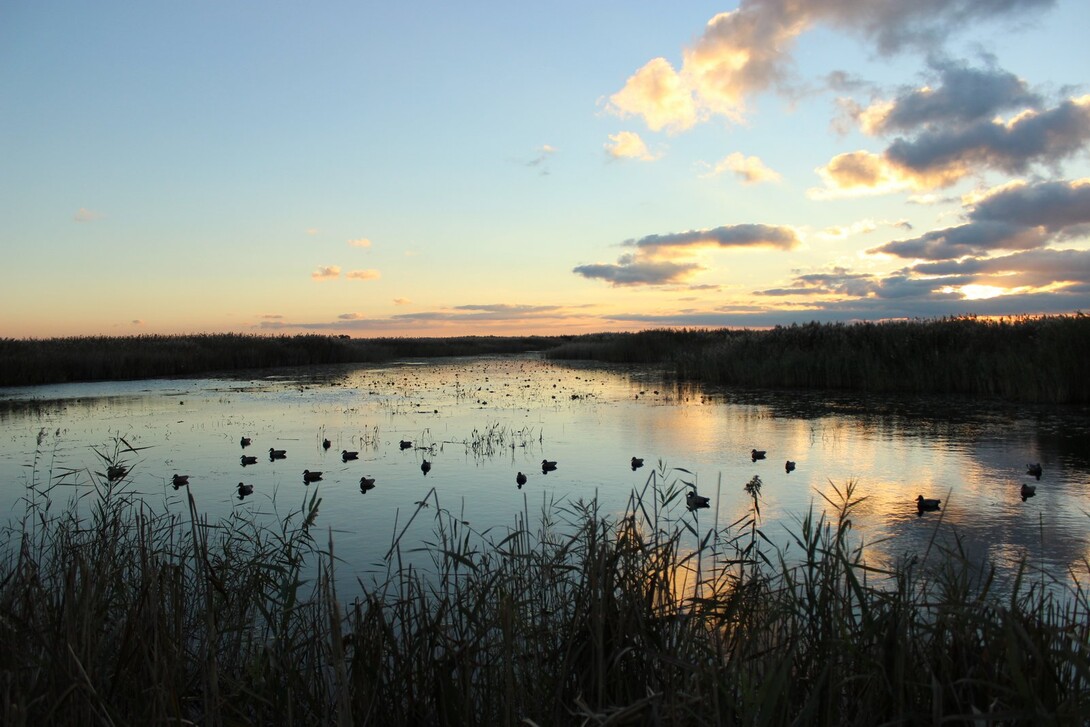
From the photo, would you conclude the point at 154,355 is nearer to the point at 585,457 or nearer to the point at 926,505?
the point at 585,457

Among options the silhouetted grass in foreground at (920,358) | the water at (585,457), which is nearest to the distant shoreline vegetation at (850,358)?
the silhouetted grass in foreground at (920,358)

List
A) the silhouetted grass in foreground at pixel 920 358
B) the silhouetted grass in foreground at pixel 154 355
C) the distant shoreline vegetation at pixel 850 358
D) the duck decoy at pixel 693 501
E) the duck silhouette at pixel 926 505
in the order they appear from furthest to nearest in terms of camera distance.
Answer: the silhouetted grass in foreground at pixel 154 355
the distant shoreline vegetation at pixel 850 358
the silhouetted grass in foreground at pixel 920 358
the duck silhouette at pixel 926 505
the duck decoy at pixel 693 501

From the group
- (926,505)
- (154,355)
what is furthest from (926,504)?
(154,355)

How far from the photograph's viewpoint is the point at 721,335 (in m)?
38.3

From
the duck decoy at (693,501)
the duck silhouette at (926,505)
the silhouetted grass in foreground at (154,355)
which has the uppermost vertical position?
the silhouetted grass in foreground at (154,355)

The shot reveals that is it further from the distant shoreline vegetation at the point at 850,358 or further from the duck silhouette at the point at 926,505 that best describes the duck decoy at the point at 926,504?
the distant shoreline vegetation at the point at 850,358

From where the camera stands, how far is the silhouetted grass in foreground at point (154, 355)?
2623 cm

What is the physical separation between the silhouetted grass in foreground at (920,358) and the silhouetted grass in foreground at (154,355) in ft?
73.1

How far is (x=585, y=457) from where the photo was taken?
33.1 ft

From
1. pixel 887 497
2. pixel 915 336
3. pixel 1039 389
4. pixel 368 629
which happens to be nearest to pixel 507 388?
pixel 915 336

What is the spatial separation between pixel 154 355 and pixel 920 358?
2995 cm

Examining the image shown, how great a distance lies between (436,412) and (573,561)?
438 inches

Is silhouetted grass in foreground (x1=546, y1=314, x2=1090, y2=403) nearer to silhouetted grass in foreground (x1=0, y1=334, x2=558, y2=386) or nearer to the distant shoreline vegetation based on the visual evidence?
the distant shoreline vegetation

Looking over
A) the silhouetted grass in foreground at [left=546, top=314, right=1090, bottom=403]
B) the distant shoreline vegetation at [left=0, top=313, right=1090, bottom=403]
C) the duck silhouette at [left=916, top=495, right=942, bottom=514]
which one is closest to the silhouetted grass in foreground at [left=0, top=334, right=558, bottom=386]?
the distant shoreline vegetation at [left=0, top=313, right=1090, bottom=403]
